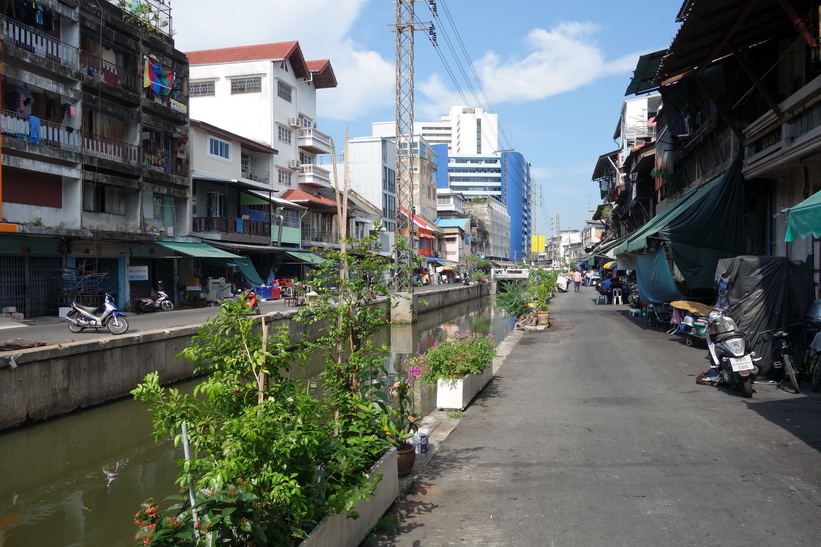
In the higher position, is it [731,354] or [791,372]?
[731,354]

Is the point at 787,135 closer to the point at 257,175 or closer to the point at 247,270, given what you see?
the point at 247,270

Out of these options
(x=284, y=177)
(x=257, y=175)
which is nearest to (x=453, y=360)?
(x=257, y=175)

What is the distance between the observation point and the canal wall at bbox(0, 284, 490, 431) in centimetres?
1074

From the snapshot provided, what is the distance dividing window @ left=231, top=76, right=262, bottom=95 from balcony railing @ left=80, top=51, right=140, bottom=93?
13512mm

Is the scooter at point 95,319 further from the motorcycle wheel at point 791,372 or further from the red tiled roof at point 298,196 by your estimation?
the red tiled roof at point 298,196

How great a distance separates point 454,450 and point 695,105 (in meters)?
15.8

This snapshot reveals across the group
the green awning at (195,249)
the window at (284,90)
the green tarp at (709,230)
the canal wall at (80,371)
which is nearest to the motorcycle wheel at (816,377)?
the green tarp at (709,230)

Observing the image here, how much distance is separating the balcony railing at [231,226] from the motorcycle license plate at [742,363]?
2468cm

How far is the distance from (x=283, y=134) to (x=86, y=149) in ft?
61.1

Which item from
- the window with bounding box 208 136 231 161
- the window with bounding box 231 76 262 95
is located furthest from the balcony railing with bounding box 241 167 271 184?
the window with bounding box 231 76 262 95

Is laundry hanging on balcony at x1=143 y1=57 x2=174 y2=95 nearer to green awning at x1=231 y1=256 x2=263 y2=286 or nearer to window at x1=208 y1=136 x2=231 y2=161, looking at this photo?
window at x1=208 y1=136 x2=231 y2=161

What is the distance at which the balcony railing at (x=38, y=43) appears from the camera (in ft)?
63.3

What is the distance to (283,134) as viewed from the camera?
132 feet

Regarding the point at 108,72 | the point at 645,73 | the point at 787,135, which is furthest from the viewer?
the point at 108,72
